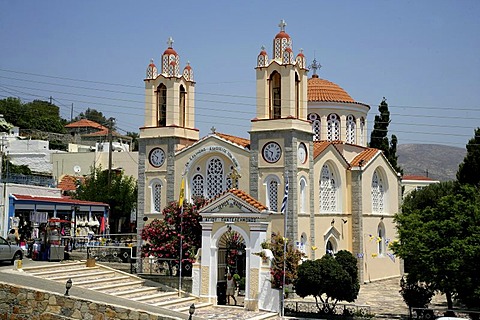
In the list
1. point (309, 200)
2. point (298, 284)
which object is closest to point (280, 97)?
point (309, 200)

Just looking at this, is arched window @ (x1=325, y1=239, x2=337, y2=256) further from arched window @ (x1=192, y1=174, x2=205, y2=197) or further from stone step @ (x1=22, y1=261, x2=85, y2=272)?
stone step @ (x1=22, y1=261, x2=85, y2=272)

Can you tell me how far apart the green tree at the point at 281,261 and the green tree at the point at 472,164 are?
1859 centimetres

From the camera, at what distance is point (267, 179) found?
32.0 m

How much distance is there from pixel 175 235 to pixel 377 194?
1536cm

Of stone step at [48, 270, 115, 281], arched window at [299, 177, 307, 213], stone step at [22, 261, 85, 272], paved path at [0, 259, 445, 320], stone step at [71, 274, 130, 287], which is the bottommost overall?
paved path at [0, 259, 445, 320]

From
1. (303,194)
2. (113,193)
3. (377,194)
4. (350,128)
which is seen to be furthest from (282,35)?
(113,193)

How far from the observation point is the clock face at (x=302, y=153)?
105ft

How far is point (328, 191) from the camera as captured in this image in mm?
35750

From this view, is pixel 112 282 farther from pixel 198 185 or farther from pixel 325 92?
pixel 325 92

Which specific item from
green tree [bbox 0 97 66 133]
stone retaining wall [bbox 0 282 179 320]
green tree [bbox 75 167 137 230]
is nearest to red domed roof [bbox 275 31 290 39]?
stone retaining wall [bbox 0 282 179 320]

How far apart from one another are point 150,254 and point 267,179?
6721 mm

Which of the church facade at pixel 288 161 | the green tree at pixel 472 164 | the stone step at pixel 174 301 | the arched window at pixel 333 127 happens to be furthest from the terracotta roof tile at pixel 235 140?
the green tree at pixel 472 164

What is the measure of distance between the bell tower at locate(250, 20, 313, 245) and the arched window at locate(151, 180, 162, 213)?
5.82m

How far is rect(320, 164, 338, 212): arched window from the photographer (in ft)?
115
